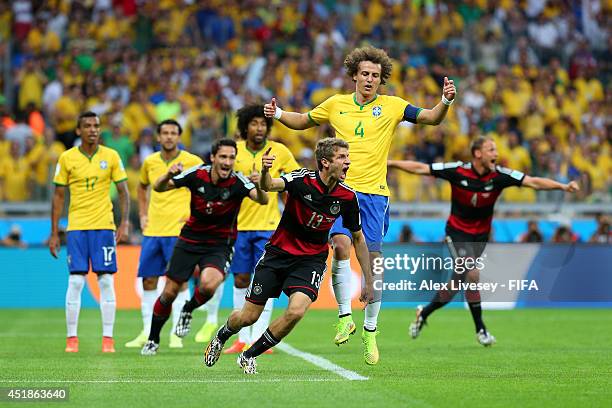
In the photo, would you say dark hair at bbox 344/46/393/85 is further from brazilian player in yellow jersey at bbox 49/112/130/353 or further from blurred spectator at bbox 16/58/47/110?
blurred spectator at bbox 16/58/47/110

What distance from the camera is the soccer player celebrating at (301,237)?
10.8 meters

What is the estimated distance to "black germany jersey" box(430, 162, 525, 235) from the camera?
1552 centimetres

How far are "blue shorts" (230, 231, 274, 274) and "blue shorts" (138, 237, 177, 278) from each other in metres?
1.20

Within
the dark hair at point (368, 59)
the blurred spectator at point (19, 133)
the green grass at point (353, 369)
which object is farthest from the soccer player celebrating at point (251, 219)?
the blurred spectator at point (19, 133)

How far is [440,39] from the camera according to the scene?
1195 inches

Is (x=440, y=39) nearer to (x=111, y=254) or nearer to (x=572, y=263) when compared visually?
(x=572, y=263)

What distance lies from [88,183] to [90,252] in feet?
2.60

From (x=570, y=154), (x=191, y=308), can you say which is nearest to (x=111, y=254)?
(x=191, y=308)

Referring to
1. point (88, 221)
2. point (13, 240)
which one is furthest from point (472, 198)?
point (13, 240)

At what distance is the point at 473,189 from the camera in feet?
51.0

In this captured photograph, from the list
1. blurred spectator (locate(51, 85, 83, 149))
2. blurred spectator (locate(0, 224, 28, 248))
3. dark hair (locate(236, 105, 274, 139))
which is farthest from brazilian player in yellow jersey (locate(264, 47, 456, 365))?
blurred spectator (locate(51, 85, 83, 149))

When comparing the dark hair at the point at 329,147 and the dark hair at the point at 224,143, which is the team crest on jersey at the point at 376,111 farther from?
the dark hair at the point at 224,143

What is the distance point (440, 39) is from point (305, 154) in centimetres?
749

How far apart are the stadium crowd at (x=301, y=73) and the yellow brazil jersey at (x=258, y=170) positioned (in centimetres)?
889
